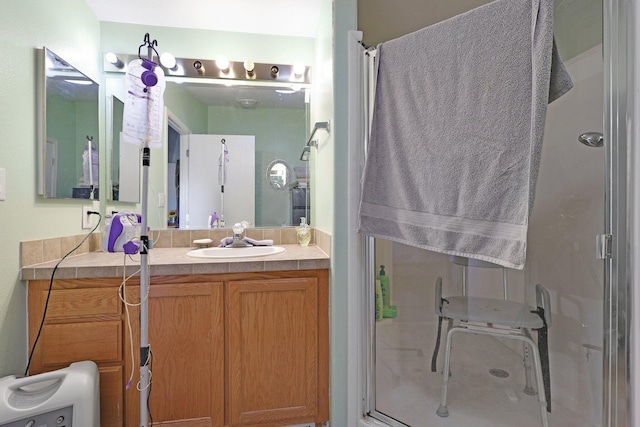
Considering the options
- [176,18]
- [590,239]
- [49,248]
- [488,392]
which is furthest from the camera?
[176,18]

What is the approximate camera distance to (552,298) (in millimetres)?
1217

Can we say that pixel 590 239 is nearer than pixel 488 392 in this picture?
Yes

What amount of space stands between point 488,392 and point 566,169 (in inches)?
37.7

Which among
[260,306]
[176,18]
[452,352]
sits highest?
[176,18]

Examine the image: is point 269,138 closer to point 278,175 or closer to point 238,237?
point 278,175

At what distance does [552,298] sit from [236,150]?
181cm

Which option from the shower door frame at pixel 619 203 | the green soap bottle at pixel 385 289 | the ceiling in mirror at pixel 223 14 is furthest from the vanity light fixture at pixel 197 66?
the shower door frame at pixel 619 203

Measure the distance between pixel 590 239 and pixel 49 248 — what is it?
2.18 meters

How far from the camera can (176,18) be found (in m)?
1.94

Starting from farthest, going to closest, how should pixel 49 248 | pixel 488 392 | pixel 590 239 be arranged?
pixel 49 248 < pixel 488 392 < pixel 590 239

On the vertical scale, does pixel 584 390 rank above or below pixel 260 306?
below

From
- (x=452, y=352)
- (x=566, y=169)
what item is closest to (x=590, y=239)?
(x=566, y=169)

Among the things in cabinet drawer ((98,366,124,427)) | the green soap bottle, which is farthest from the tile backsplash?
cabinet drawer ((98,366,124,427))

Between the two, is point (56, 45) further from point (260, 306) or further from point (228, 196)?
point (260, 306)
